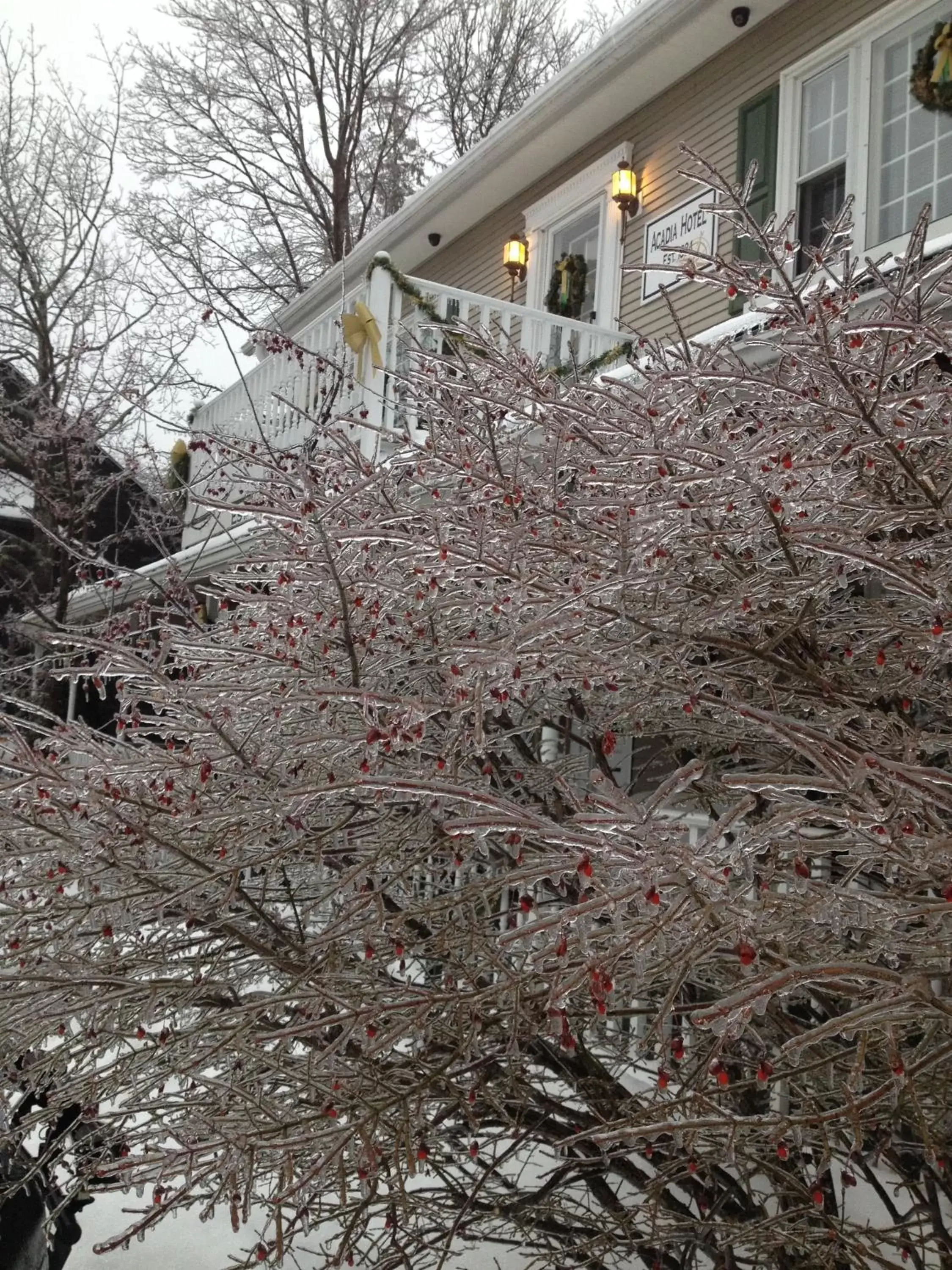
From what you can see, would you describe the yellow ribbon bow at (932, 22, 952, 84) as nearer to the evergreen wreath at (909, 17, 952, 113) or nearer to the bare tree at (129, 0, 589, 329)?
the evergreen wreath at (909, 17, 952, 113)

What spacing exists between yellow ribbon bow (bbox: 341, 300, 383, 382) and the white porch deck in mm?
96

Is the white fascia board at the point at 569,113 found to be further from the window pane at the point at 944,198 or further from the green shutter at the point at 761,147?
the window pane at the point at 944,198

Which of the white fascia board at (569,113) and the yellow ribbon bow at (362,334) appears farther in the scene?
the white fascia board at (569,113)

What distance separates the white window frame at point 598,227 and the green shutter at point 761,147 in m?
1.26

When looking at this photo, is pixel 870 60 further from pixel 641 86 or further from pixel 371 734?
pixel 371 734

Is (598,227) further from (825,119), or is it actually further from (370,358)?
(370,358)

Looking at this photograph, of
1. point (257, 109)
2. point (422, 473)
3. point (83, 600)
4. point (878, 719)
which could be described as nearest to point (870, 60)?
point (422, 473)

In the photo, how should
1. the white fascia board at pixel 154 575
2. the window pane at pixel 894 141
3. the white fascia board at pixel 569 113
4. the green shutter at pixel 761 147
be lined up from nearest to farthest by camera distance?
the window pane at pixel 894 141
the white fascia board at pixel 154 575
the green shutter at pixel 761 147
the white fascia board at pixel 569 113

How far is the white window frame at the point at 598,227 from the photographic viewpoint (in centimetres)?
989

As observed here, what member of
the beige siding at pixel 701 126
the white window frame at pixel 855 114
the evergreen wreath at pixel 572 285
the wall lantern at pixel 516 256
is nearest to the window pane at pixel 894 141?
the white window frame at pixel 855 114

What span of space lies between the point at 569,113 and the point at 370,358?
388 centimetres

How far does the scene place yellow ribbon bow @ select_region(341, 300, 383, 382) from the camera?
675 cm

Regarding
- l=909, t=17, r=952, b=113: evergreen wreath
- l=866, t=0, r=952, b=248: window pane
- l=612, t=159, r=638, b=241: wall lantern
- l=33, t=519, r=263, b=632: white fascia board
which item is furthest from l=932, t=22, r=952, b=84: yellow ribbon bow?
l=33, t=519, r=263, b=632: white fascia board

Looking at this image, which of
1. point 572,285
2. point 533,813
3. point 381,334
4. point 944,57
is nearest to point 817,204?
point 944,57
